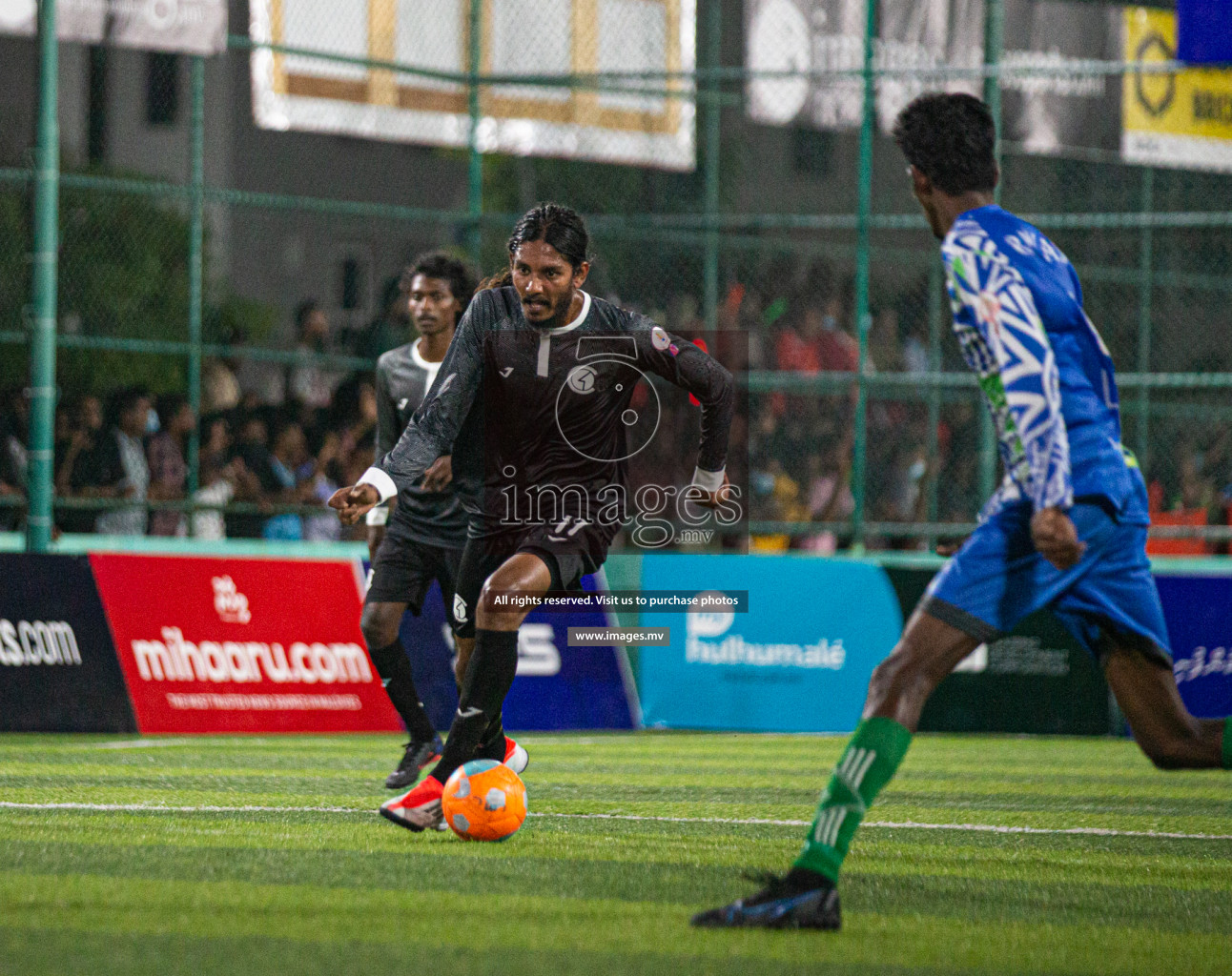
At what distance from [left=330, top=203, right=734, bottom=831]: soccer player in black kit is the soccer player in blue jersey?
6.46 ft

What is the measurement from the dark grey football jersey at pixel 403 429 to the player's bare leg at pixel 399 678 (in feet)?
1.30

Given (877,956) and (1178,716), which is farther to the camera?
(1178,716)

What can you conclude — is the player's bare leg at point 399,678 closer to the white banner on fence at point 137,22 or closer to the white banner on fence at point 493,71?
the white banner on fence at point 137,22

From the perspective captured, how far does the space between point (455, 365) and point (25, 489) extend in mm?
6156

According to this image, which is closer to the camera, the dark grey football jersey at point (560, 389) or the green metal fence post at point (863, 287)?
the dark grey football jersey at point (560, 389)

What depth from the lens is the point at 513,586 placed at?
6.91 meters

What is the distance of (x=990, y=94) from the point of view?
48.8 feet

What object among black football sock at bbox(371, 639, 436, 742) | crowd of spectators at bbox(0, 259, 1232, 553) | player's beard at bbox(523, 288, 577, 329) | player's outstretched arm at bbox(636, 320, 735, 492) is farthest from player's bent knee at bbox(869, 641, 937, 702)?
crowd of spectators at bbox(0, 259, 1232, 553)

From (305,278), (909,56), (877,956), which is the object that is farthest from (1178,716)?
(305,278)

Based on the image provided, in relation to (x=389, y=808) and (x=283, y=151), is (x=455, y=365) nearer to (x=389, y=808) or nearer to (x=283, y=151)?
(x=389, y=808)

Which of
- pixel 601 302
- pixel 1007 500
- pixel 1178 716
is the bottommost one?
pixel 1178 716

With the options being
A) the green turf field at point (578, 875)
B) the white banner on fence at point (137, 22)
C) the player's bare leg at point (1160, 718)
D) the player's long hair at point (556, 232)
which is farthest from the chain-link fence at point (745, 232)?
the player's bare leg at point (1160, 718)

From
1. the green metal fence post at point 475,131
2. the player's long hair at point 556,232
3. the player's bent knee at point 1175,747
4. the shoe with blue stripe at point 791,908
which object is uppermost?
the green metal fence post at point 475,131

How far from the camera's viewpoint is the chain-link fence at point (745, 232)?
14594 mm
